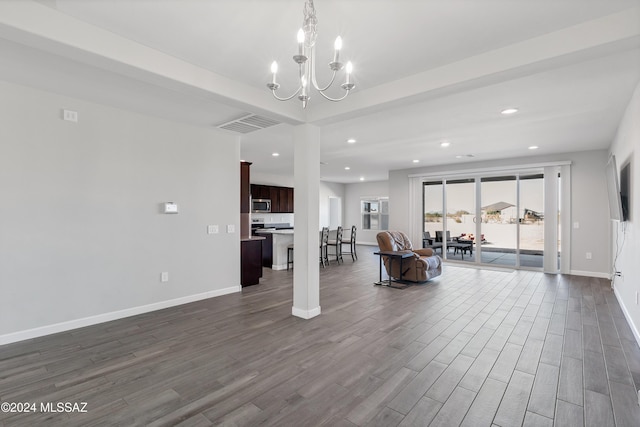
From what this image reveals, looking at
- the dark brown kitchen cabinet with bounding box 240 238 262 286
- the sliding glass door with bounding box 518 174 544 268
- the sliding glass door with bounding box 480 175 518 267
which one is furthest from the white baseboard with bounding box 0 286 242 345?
the sliding glass door with bounding box 518 174 544 268

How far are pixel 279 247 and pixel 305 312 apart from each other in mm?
3568

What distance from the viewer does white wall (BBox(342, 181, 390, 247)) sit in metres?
12.5

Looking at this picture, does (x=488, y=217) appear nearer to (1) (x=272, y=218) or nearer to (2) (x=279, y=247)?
(2) (x=279, y=247)

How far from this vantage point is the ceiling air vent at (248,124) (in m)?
4.04

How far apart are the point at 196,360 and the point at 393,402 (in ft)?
5.67

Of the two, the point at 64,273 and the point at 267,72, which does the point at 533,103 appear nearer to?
the point at 267,72

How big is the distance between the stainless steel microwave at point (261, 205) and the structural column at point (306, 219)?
570 cm

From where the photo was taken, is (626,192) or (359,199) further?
(359,199)

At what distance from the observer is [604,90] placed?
326cm

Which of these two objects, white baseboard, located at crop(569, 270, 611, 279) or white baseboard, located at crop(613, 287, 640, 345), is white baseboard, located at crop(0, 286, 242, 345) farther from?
white baseboard, located at crop(569, 270, 611, 279)

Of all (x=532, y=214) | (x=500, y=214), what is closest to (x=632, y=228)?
(x=532, y=214)

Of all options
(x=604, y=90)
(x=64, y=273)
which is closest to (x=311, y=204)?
(x=64, y=273)

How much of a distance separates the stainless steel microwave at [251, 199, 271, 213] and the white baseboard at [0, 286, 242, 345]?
15.4 ft

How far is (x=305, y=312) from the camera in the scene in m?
3.83
